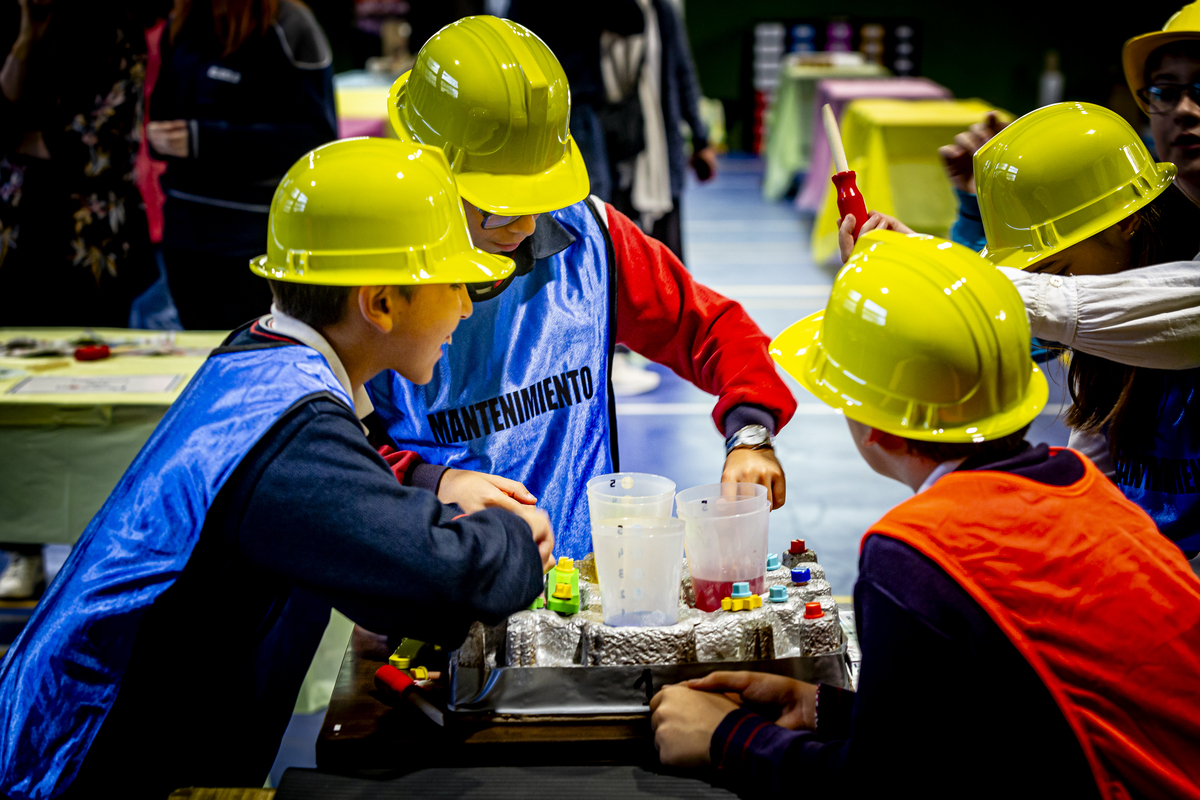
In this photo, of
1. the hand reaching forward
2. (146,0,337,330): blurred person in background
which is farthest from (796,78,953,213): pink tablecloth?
the hand reaching forward

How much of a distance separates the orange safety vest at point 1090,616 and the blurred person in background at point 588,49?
371 cm

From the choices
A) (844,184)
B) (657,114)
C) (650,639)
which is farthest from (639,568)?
(657,114)

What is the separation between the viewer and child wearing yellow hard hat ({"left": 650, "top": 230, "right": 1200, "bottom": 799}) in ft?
3.94

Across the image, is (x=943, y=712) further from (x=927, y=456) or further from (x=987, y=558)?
(x=927, y=456)

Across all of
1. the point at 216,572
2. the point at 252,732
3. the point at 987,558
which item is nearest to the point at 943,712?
the point at 987,558

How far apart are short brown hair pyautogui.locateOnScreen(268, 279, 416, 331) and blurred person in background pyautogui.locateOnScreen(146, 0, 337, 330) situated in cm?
230

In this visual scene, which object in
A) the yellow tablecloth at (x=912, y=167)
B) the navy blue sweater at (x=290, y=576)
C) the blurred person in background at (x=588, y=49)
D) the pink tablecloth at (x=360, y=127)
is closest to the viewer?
the navy blue sweater at (x=290, y=576)

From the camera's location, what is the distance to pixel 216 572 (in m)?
1.40

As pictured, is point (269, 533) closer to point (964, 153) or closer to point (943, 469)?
point (943, 469)

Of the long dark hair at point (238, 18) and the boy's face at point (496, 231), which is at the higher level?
the long dark hair at point (238, 18)

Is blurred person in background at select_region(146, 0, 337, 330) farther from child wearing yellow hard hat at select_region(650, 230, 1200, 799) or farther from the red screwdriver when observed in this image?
child wearing yellow hard hat at select_region(650, 230, 1200, 799)

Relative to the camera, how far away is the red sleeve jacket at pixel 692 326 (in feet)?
6.86

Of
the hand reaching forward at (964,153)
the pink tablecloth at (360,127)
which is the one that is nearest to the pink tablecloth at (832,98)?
the pink tablecloth at (360,127)

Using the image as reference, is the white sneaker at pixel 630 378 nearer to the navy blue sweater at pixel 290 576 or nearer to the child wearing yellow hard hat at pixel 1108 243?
the child wearing yellow hard hat at pixel 1108 243
